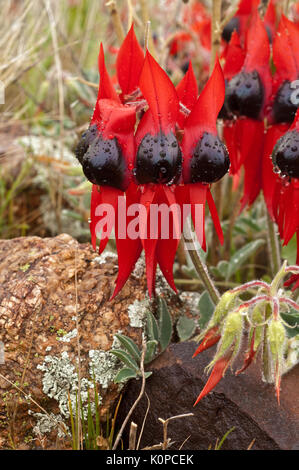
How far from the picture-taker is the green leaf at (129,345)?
1581 mm

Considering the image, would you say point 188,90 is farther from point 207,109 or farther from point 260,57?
point 260,57

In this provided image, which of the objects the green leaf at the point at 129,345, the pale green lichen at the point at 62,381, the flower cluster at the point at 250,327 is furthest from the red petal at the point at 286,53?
the pale green lichen at the point at 62,381

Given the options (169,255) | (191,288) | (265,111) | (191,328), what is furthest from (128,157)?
(191,288)

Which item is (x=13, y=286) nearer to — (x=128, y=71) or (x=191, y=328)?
(x=191, y=328)

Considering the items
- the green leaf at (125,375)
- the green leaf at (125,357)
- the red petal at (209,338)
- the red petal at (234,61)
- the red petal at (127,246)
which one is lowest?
the green leaf at (125,375)

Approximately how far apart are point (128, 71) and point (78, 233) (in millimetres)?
1161

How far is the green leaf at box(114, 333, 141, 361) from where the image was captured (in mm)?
1581

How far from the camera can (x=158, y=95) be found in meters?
1.29

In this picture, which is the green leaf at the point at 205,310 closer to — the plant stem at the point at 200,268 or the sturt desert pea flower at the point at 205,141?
the plant stem at the point at 200,268

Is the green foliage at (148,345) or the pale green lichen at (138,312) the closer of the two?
the green foliage at (148,345)

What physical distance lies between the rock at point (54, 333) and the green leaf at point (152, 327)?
5cm

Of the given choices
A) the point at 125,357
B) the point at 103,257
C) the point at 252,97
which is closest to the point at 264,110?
the point at 252,97

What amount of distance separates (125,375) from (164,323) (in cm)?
19

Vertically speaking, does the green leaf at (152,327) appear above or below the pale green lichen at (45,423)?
above
